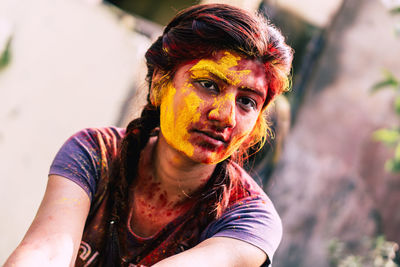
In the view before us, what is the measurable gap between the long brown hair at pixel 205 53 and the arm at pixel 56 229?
209 millimetres

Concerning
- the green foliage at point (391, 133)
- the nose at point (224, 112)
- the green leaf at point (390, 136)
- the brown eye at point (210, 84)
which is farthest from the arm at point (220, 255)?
the green leaf at point (390, 136)

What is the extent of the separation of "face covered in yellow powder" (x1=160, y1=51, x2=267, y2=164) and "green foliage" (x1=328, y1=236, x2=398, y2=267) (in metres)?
4.13

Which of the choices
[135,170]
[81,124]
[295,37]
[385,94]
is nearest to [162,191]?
[135,170]

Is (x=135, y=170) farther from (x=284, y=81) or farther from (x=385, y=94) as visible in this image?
(x=385, y=94)

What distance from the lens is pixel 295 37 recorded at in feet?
17.5

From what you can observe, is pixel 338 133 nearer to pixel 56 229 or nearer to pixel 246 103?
pixel 246 103

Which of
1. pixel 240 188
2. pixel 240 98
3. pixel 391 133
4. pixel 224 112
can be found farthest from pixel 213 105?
pixel 391 133

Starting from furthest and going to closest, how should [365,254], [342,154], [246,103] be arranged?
1. [342,154]
2. [365,254]
3. [246,103]

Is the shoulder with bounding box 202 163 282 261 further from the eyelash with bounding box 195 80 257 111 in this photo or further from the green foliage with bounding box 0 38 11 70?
the green foliage with bounding box 0 38 11 70

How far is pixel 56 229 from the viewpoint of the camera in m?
1.56

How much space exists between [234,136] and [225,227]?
40cm

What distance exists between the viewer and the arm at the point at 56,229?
1.48m

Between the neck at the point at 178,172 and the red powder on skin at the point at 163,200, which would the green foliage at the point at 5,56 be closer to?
the neck at the point at 178,172

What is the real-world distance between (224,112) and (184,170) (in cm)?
37
